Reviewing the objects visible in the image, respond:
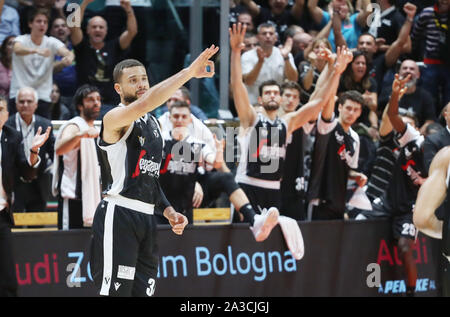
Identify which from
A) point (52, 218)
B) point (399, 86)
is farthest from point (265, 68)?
point (52, 218)

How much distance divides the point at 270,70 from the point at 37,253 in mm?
3635

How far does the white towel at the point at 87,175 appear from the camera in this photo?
8.54 meters

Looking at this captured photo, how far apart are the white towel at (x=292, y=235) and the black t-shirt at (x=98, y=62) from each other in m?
2.38

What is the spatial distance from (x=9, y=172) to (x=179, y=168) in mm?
1795

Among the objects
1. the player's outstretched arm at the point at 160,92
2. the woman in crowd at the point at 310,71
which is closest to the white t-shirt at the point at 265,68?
the woman in crowd at the point at 310,71

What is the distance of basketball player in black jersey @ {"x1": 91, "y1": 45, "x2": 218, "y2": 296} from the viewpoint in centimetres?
627

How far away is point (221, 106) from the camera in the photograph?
32.9 ft

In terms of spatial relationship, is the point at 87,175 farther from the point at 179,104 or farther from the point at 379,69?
the point at 379,69

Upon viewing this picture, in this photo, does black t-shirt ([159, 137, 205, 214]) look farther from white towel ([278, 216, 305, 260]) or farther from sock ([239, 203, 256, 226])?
white towel ([278, 216, 305, 260])

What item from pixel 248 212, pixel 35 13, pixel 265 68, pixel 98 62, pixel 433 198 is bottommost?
pixel 248 212

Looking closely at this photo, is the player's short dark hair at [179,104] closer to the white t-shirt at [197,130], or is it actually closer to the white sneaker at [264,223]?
the white t-shirt at [197,130]

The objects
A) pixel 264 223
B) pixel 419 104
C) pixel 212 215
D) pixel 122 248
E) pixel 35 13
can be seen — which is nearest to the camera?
pixel 122 248

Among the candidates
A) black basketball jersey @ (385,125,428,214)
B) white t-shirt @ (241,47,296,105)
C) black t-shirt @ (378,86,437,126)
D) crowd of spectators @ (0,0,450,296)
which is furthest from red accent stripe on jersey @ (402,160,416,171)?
white t-shirt @ (241,47,296,105)

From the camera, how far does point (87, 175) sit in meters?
8.55
